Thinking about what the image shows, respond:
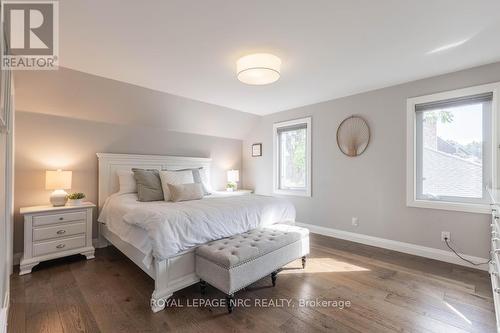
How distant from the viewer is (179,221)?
6.62ft

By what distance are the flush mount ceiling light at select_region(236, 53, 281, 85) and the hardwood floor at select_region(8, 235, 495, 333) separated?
210 centimetres

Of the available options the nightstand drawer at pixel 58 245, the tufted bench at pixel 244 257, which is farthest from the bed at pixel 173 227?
the nightstand drawer at pixel 58 245

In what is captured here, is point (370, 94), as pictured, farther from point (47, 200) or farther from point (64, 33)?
point (47, 200)

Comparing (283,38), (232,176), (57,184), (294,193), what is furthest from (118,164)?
(294,193)

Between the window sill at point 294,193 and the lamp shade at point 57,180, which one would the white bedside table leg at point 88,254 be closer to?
the lamp shade at point 57,180

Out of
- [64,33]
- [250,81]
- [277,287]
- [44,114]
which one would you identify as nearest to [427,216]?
[277,287]

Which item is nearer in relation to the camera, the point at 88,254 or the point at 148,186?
the point at 88,254

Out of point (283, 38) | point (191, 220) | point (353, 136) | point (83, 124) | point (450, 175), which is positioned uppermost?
point (283, 38)

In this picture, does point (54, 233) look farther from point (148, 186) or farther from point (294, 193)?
point (294, 193)

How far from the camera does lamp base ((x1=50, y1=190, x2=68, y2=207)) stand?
2742 mm

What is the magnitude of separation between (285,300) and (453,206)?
2327mm

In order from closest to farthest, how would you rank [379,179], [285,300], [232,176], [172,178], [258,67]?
[285,300]
[258,67]
[172,178]
[379,179]
[232,176]

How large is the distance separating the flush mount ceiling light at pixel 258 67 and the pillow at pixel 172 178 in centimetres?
164

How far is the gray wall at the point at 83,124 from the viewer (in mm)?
2730
